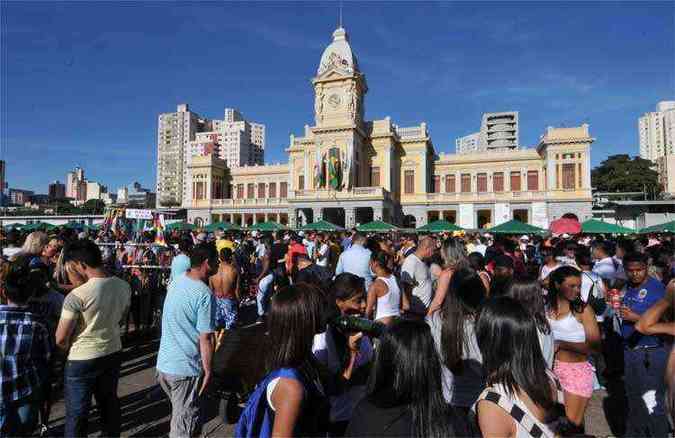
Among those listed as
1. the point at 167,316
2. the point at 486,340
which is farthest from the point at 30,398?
the point at 486,340

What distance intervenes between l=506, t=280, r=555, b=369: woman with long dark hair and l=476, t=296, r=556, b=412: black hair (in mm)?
1139

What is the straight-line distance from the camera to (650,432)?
335 centimetres

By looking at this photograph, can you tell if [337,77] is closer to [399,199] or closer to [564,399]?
[399,199]

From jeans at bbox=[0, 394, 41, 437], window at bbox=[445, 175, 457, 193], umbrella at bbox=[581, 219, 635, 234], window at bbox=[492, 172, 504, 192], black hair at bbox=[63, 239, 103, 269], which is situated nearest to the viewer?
jeans at bbox=[0, 394, 41, 437]

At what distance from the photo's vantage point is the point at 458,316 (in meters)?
2.90

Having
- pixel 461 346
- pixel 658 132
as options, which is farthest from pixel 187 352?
pixel 658 132

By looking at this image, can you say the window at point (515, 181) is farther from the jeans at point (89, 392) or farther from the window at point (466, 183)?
the jeans at point (89, 392)

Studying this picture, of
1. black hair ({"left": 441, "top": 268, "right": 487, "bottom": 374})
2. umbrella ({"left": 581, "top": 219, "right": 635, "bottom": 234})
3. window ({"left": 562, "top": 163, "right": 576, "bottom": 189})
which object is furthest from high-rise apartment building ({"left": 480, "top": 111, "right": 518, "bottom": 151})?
black hair ({"left": 441, "top": 268, "right": 487, "bottom": 374})

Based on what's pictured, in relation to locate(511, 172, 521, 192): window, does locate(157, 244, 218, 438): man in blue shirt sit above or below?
below

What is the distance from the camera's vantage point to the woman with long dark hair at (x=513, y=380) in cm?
167

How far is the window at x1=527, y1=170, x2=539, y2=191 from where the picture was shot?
3497 cm

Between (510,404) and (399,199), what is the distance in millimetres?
35644

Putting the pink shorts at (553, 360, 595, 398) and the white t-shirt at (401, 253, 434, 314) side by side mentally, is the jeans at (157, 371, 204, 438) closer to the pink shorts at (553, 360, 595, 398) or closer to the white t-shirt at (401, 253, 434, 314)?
the pink shorts at (553, 360, 595, 398)

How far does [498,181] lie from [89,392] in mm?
38058
